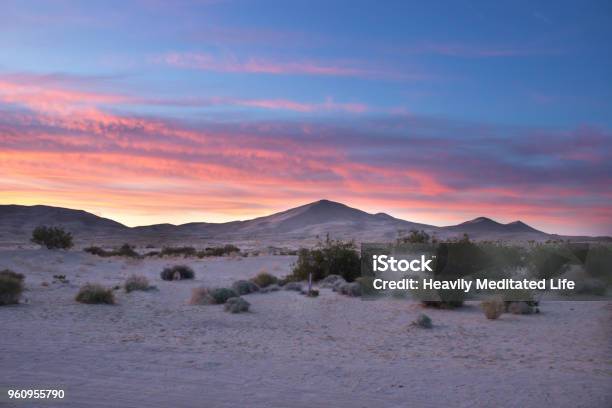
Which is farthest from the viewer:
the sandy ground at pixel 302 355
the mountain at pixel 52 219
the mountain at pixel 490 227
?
the mountain at pixel 490 227

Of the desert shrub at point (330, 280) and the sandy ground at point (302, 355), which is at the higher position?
the desert shrub at point (330, 280)

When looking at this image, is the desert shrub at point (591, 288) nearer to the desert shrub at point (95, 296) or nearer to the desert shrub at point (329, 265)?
the desert shrub at point (329, 265)

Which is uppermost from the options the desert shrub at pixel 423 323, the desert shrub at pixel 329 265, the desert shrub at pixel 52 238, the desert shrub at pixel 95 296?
the desert shrub at pixel 52 238

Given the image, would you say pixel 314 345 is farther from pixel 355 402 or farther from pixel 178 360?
pixel 355 402

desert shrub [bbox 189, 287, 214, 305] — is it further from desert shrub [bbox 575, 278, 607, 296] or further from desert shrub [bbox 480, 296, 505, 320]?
desert shrub [bbox 575, 278, 607, 296]

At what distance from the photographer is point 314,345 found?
13883mm

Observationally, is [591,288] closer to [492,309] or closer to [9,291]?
[492,309]

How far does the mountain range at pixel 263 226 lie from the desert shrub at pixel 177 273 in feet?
359

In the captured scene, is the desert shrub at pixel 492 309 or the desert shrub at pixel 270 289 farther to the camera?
the desert shrub at pixel 270 289

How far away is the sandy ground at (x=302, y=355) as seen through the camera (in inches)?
370

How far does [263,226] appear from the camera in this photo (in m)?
178

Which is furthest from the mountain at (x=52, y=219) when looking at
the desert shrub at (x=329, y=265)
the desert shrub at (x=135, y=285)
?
the desert shrub at (x=135, y=285)

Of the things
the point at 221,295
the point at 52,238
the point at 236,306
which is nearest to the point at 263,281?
the point at 221,295

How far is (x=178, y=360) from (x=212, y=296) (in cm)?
966
